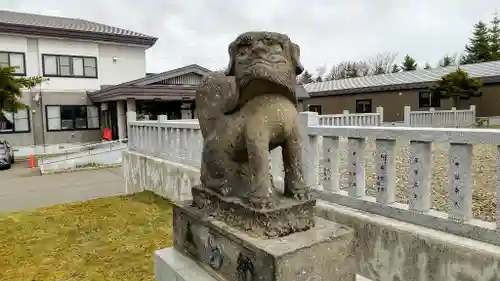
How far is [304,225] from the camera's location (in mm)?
2121

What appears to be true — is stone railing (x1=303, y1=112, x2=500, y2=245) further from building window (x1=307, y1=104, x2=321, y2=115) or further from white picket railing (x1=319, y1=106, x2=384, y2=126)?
building window (x1=307, y1=104, x2=321, y2=115)

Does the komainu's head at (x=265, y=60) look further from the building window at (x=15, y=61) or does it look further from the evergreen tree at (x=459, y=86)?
the building window at (x=15, y=61)

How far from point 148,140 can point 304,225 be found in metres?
5.70

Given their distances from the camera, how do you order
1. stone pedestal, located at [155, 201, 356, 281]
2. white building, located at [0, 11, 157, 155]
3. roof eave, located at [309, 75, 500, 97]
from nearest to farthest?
1. stone pedestal, located at [155, 201, 356, 281]
2. roof eave, located at [309, 75, 500, 97]
3. white building, located at [0, 11, 157, 155]

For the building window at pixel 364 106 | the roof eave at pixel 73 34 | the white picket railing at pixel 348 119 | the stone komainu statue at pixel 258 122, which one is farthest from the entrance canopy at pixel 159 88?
the stone komainu statue at pixel 258 122

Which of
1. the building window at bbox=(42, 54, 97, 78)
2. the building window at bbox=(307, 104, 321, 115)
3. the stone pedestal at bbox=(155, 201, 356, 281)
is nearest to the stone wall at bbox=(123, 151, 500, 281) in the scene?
the stone pedestal at bbox=(155, 201, 356, 281)

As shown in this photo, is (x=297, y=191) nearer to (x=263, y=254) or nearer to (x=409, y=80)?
(x=263, y=254)

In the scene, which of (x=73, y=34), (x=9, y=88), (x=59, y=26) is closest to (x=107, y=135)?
(x=9, y=88)

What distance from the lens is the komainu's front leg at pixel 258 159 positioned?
2.02 meters

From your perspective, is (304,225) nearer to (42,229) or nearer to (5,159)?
(42,229)

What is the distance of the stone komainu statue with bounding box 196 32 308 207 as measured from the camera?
1.96m

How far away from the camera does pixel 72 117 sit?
65.3 feet

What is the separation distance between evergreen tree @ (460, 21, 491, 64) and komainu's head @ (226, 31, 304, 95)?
39.6 metres

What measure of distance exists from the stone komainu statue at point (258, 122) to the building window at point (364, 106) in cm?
2141
